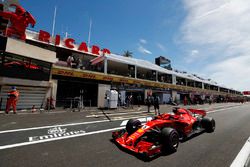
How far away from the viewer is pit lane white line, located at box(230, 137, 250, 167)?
3453 millimetres

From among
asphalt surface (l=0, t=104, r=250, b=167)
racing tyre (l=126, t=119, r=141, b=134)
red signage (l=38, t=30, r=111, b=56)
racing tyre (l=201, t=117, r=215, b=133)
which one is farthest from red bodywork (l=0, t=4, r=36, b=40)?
racing tyre (l=201, t=117, r=215, b=133)

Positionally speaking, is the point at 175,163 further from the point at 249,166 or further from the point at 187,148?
the point at 249,166

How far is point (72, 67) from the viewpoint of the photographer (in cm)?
1684

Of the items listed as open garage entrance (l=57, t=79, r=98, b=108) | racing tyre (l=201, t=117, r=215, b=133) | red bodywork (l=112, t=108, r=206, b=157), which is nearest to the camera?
red bodywork (l=112, t=108, r=206, b=157)

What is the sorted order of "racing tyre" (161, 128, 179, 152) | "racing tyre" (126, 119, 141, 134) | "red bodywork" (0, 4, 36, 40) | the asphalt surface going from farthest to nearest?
"red bodywork" (0, 4, 36, 40)
"racing tyre" (126, 119, 141, 134)
"racing tyre" (161, 128, 179, 152)
the asphalt surface

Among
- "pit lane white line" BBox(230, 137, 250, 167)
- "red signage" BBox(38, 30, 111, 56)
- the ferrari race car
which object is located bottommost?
"pit lane white line" BBox(230, 137, 250, 167)

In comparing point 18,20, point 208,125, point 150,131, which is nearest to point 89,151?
point 150,131

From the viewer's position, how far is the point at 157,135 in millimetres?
4363

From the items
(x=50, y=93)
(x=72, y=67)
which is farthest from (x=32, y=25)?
(x=50, y=93)

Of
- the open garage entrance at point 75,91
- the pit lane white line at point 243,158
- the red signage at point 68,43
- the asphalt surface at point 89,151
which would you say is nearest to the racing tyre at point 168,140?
the asphalt surface at point 89,151

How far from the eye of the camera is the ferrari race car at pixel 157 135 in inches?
150

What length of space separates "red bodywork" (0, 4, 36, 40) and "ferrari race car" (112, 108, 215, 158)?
18.5 m

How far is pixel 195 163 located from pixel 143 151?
1.34 metres

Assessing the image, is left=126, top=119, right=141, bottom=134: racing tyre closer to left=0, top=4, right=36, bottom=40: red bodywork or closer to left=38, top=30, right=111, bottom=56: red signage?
left=0, top=4, right=36, bottom=40: red bodywork
